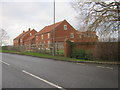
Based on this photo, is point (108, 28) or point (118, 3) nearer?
point (118, 3)

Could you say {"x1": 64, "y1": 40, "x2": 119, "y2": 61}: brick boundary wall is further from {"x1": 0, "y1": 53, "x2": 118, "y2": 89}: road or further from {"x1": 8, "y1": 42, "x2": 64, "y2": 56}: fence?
{"x1": 0, "y1": 53, "x2": 118, "y2": 89}: road

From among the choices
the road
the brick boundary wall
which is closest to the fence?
the brick boundary wall

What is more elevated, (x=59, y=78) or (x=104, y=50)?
(x=104, y=50)

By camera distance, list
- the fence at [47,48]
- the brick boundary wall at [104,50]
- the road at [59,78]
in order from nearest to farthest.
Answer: the road at [59,78]
the brick boundary wall at [104,50]
the fence at [47,48]

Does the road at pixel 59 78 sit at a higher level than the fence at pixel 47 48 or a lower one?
lower

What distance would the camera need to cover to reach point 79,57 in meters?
16.2

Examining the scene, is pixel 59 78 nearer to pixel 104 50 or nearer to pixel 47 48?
pixel 104 50

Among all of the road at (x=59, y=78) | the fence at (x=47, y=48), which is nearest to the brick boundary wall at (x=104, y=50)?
the fence at (x=47, y=48)

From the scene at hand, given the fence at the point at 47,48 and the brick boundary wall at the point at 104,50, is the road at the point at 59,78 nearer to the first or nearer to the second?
the brick boundary wall at the point at 104,50

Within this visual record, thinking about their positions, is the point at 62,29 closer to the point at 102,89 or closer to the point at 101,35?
the point at 101,35

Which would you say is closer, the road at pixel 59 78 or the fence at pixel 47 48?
the road at pixel 59 78

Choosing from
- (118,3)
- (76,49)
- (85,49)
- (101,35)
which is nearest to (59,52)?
(76,49)

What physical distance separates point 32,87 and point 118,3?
45.5 ft

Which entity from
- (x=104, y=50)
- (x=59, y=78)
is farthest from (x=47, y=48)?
(x=59, y=78)
